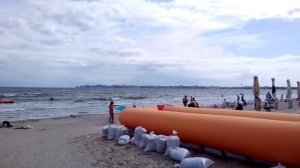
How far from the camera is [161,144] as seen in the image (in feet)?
27.9

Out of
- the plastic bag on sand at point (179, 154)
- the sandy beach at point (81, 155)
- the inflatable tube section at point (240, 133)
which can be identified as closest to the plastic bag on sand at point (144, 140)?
the sandy beach at point (81, 155)

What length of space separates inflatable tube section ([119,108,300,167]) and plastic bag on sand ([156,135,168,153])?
17.9 inches

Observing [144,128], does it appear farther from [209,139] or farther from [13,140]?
[13,140]

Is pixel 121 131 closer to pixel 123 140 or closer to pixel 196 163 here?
pixel 123 140

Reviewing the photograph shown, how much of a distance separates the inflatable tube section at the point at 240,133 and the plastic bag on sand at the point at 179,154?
0.54 metres

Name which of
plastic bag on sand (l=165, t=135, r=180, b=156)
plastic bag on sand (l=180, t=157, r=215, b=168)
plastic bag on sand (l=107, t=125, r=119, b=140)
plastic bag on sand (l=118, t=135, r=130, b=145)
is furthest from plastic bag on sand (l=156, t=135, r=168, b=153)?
plastic bag on sand (l=107, t=125, r=119, b=140)

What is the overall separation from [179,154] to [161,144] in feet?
3.20

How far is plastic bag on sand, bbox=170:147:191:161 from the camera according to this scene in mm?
7534

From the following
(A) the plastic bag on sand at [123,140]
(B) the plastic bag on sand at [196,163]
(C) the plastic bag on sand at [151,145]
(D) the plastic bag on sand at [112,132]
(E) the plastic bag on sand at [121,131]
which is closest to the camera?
(B) the plastic bag on sand at [196,163]

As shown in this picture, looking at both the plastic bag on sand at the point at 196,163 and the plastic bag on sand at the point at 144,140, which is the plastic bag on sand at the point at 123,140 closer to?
the plastic bag on sand at the point at 144,140

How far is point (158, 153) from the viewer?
8609 millimetres

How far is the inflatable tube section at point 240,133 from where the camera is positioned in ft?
19.3

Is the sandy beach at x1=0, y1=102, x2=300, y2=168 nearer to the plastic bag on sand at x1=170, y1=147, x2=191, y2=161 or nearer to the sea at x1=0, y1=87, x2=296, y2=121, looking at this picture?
the plastic bag on sand at x1=170, y1=147, x2=191, y2=161

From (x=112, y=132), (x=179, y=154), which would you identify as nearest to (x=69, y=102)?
(x=112, y=132)
